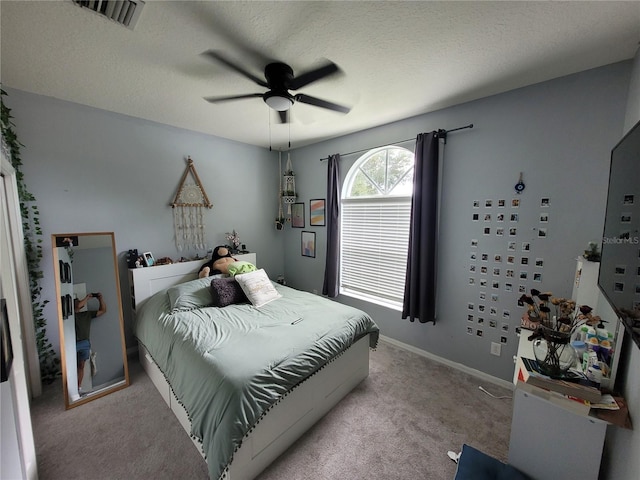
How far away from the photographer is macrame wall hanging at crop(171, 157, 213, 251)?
288cm

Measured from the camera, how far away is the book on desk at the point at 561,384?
43.6 inches

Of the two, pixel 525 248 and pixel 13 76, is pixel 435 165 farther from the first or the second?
pixel 13 76

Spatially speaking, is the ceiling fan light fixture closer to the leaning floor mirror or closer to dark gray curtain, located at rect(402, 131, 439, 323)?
dark gray curtain, located at rect(402, 131, 439, 323)

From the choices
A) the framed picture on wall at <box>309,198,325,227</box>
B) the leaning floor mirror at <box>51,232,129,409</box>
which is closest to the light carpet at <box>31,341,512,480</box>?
the leaning floor mirror at <box>51,232,129,409</box>

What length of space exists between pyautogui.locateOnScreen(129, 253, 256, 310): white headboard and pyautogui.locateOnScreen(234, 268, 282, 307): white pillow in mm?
701

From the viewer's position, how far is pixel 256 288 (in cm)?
249

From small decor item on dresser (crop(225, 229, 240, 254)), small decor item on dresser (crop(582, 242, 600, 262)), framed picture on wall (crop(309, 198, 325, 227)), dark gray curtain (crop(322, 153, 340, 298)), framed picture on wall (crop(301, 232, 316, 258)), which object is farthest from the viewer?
framed picture on wall (crop(301, 232, 316, 258))

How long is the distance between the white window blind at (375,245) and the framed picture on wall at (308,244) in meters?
0.49

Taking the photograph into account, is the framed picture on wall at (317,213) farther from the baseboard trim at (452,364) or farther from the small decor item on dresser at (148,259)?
the small decor item on dresser at (148,259)

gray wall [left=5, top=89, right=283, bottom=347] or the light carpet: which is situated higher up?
gray wall [left=5, top=89, right=283, bottom=347]

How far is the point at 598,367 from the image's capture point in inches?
48.7

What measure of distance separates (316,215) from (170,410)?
2.65 meters

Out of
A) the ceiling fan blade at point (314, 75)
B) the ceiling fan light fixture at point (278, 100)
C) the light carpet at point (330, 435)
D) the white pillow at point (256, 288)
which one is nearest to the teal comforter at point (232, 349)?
the white pillow at point (256, 288)

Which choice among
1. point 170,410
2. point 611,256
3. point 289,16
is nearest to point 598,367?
point 611,256
